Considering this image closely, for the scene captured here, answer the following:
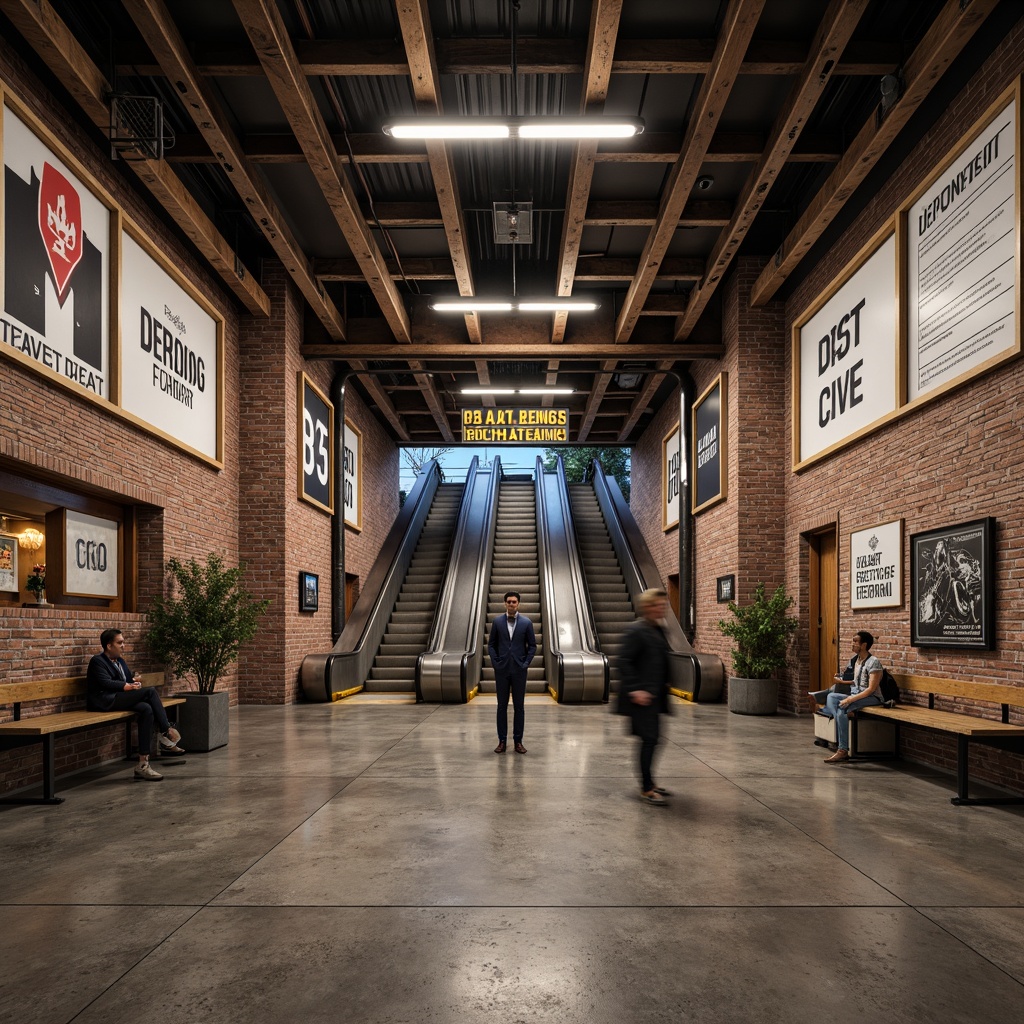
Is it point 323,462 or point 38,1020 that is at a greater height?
point 323,462

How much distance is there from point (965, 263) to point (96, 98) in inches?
276

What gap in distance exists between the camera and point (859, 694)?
21.7ft

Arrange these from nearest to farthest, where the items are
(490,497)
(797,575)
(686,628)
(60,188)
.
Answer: (60,188), (797,575), (686,628), (490,497)

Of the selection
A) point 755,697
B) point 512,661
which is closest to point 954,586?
point 512,661

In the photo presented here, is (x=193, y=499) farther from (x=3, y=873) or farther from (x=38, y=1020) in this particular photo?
(x=38, y=1020)

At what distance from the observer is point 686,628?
12.8 metres

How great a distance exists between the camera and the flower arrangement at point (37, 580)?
6.50 m

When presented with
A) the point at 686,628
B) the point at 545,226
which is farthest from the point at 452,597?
the point at 545,226

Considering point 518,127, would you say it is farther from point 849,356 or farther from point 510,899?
point 510,899

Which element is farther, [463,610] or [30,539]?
[463,610]

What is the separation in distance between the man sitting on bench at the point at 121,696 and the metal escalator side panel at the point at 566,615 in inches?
223

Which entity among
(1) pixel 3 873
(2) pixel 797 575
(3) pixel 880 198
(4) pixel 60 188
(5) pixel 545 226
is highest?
(5) pixel 545 226

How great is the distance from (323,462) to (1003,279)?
9890mm

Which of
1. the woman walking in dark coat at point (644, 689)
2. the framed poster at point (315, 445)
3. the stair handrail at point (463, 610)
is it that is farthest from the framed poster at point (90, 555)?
the woman walking in dark coat at point (644, 689)
